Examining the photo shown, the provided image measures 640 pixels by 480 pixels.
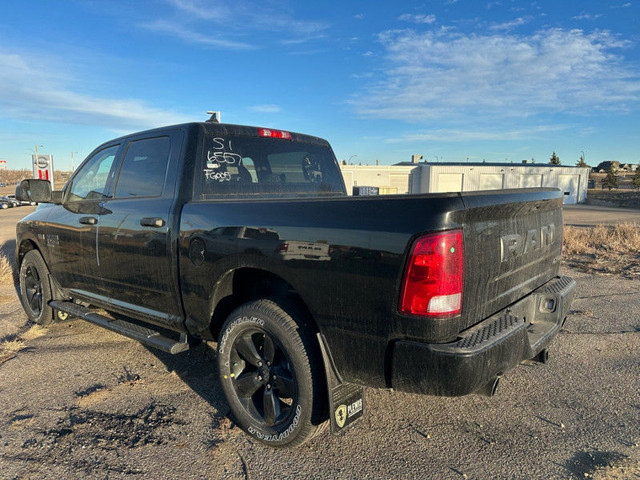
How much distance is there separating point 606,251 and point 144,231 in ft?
31.6

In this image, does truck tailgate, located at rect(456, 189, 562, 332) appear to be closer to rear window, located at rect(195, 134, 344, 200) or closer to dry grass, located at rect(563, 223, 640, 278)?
rear window, located at rect(195, 134, 344, 200)

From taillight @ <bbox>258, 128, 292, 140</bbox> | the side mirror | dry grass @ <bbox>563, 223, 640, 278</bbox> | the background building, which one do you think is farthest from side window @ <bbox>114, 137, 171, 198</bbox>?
the background building

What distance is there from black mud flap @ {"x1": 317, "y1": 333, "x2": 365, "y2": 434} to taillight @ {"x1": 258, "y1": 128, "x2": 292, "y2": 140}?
2.07m

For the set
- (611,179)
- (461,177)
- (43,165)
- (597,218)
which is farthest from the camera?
(611,179)

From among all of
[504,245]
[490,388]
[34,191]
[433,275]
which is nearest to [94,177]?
[34,191]

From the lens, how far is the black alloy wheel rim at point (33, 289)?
5207 millimetres

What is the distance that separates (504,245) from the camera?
2.64 meters

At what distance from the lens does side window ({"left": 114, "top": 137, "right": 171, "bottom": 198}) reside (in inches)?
141

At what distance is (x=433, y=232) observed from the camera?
216 cm

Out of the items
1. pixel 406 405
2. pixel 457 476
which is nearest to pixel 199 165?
pixel 406 405

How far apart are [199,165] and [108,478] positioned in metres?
2.06

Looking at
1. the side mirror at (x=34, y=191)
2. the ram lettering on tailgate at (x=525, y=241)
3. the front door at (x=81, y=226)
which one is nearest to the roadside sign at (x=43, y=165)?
the side mirror at (x=34, y=191)

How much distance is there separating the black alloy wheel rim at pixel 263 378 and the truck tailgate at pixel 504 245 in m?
1.13

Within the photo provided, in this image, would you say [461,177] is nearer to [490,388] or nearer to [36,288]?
[36,288]
